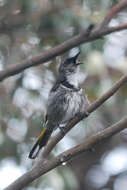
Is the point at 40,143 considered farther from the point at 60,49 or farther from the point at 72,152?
the point at 60,49

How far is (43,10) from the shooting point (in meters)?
4.69

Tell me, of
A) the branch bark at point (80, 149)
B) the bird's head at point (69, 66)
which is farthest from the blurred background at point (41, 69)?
the branch bark at point (80, 149)

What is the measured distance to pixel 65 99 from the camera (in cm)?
436

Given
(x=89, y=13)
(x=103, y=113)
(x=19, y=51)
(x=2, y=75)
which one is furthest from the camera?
(x=103, y=113)

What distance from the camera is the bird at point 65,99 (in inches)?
167

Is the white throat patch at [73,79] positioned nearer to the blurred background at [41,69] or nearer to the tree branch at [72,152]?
the blurred background at [41,69]

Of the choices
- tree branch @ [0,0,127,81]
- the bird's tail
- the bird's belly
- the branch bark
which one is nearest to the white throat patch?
the bird's belly

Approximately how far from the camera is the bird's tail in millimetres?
3932

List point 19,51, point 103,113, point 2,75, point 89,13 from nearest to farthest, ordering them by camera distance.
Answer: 1. point 2,75
2. point 89,13
3. point 19,51
4. point 103,113

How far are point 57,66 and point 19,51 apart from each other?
0.44 meters

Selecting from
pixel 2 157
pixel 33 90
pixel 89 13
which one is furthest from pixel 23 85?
pixel 89 13

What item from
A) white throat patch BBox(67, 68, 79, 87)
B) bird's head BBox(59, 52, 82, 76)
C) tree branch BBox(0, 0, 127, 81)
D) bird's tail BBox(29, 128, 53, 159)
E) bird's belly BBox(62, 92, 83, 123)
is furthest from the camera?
white throat patch BBox(67, 68, 79, 87)

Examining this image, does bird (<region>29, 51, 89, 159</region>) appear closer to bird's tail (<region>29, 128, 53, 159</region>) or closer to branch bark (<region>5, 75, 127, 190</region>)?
bird's tail (<region>29, 128, 53, 159</region>)

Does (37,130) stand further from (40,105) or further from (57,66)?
(57,66)
